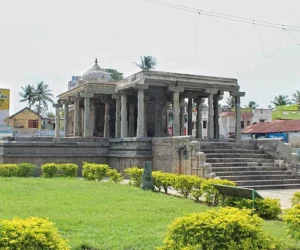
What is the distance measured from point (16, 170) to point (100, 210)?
9095 mm

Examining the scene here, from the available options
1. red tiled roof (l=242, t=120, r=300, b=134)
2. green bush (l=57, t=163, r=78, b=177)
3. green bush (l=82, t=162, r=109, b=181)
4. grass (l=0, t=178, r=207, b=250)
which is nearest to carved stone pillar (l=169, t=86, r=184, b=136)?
green bush (l=82, t=162, r=109, b=181)

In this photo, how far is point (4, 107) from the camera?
40.0 meters

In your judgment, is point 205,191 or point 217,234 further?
point 205,191

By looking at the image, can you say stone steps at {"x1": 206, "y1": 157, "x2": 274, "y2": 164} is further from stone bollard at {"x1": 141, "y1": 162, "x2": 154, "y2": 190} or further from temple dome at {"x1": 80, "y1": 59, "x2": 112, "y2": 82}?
temple dome at {"x1": 80, "y1": 59, "x2": 112, "y2": 82}

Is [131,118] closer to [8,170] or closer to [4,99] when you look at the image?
[8,170]

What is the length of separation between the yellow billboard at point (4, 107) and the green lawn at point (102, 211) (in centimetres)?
2810

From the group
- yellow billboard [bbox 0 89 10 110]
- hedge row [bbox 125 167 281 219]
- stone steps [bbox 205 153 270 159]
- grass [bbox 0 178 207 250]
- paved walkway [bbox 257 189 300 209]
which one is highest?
yellow billboard [bbox 0 89 10 110]

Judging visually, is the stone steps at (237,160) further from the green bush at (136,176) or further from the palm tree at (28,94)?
the palm tree at (28,94)

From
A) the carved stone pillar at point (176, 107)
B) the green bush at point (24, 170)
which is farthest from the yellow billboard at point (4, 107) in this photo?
the green bush at point (24, 170)

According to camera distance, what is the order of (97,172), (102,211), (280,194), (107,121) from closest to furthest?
(102,211)
(280,194)
(97,172)
(107,121)

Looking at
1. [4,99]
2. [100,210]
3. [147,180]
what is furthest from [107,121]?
[100,210]

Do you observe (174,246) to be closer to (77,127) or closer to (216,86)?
(216,86)

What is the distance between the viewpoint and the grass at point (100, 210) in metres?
6.14

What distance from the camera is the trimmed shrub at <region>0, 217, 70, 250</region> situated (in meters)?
4.09
